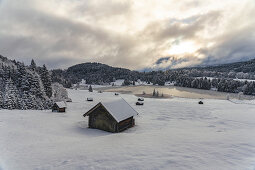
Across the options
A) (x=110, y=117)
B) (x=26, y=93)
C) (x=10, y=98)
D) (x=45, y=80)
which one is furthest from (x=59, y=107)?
(x=45, y=80)

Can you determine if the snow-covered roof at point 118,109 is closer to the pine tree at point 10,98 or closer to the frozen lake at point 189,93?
the pine tree at point 10,98

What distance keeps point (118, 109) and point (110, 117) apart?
7.39 feet

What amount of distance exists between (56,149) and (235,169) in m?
11.1

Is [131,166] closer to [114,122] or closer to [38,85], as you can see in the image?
[114,122]

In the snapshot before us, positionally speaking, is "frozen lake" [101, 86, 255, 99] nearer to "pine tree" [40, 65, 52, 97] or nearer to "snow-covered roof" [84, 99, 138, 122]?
"pine tree" [40, 65, 52, 97]

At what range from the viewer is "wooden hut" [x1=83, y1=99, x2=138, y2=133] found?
1953 centimetres

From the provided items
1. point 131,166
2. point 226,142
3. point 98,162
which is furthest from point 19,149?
point 226,142

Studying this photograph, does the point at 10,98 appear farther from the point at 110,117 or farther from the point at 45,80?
the point at 110,117

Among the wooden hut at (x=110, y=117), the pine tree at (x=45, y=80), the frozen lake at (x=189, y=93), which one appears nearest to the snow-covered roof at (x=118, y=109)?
the wooden hut at (x=110, y=117)

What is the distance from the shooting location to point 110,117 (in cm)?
1973

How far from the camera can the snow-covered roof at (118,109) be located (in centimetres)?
1986

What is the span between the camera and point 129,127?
22016 mm

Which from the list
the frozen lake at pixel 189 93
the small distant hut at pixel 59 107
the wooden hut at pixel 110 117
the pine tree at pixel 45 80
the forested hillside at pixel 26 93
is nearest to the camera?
the wooden hut at pixel 110 117

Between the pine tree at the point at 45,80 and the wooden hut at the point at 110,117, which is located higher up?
the pine tree at the point at 45,80
